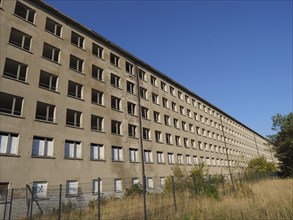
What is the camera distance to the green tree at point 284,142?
3931cm

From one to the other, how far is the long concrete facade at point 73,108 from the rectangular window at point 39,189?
100 mm

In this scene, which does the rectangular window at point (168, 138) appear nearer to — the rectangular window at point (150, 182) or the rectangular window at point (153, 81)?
the rectangular window at point (150, 182)

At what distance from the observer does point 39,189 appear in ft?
59.0

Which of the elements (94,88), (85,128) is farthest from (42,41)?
(85,128)

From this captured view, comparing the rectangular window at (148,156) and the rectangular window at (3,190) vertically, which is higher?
the rectangular window at (148,156)

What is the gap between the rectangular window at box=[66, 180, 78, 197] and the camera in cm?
1989

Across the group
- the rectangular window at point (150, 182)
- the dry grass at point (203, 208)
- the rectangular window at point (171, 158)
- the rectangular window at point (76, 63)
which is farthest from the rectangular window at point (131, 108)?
the dry grass at point (203, 208)

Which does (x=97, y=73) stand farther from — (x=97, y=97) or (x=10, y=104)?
(x=10, y=104)

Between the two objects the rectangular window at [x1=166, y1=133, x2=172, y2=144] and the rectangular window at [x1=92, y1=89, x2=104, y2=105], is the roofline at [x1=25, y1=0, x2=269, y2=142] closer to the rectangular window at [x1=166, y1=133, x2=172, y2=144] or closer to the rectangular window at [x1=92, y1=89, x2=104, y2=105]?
the rectangular window at [x1=92, y1=89, x2=104, y2=105]

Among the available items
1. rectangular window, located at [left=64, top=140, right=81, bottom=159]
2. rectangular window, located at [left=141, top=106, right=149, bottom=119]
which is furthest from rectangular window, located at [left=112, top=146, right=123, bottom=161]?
rectangular window, located at [left=141, top=106, right=149, bottom=119]

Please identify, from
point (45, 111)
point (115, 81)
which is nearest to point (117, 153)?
point (45, 111)

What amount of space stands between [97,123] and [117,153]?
13.0 feet

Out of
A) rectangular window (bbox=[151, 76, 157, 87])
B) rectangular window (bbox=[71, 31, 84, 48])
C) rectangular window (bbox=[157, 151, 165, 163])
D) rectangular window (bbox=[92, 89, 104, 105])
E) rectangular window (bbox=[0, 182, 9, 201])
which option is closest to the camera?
rectangular window (bbox=[0, 182, 9, 201])

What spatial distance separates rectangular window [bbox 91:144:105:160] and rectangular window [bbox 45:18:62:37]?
12.2 meters
